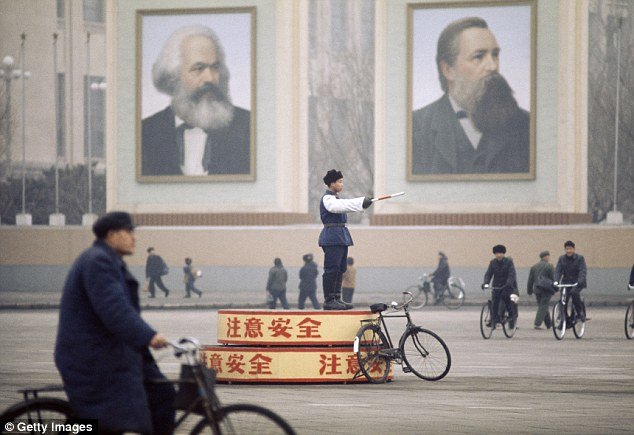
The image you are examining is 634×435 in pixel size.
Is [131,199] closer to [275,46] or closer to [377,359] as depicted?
[275,46]

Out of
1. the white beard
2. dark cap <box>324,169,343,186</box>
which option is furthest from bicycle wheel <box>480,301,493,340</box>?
the white beard

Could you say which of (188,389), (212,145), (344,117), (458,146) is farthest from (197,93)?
(188,389)

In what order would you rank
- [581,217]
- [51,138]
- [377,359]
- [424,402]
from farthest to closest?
Result: [51,138] < [581,217] < [377,359] < [424,402]

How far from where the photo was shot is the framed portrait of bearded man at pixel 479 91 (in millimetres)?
46844

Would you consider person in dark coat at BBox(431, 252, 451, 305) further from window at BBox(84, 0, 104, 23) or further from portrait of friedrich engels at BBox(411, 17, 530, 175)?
window at BBox(84, 0, 104, 23)

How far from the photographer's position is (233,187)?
4925 centimetres

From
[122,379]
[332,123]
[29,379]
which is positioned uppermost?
[332,123]

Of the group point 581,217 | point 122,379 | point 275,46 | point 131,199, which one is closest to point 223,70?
point 275,46

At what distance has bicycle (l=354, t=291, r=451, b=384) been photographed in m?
16.1

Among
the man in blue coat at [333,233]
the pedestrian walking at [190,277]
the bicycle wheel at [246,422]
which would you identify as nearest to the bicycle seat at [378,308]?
the man in blue coat at [333,233]

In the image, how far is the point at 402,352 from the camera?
53.6ft

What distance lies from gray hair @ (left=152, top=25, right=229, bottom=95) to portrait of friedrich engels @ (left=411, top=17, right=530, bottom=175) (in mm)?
7931

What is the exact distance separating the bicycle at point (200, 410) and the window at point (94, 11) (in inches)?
2686

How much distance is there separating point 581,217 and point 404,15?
9651 millimetres
